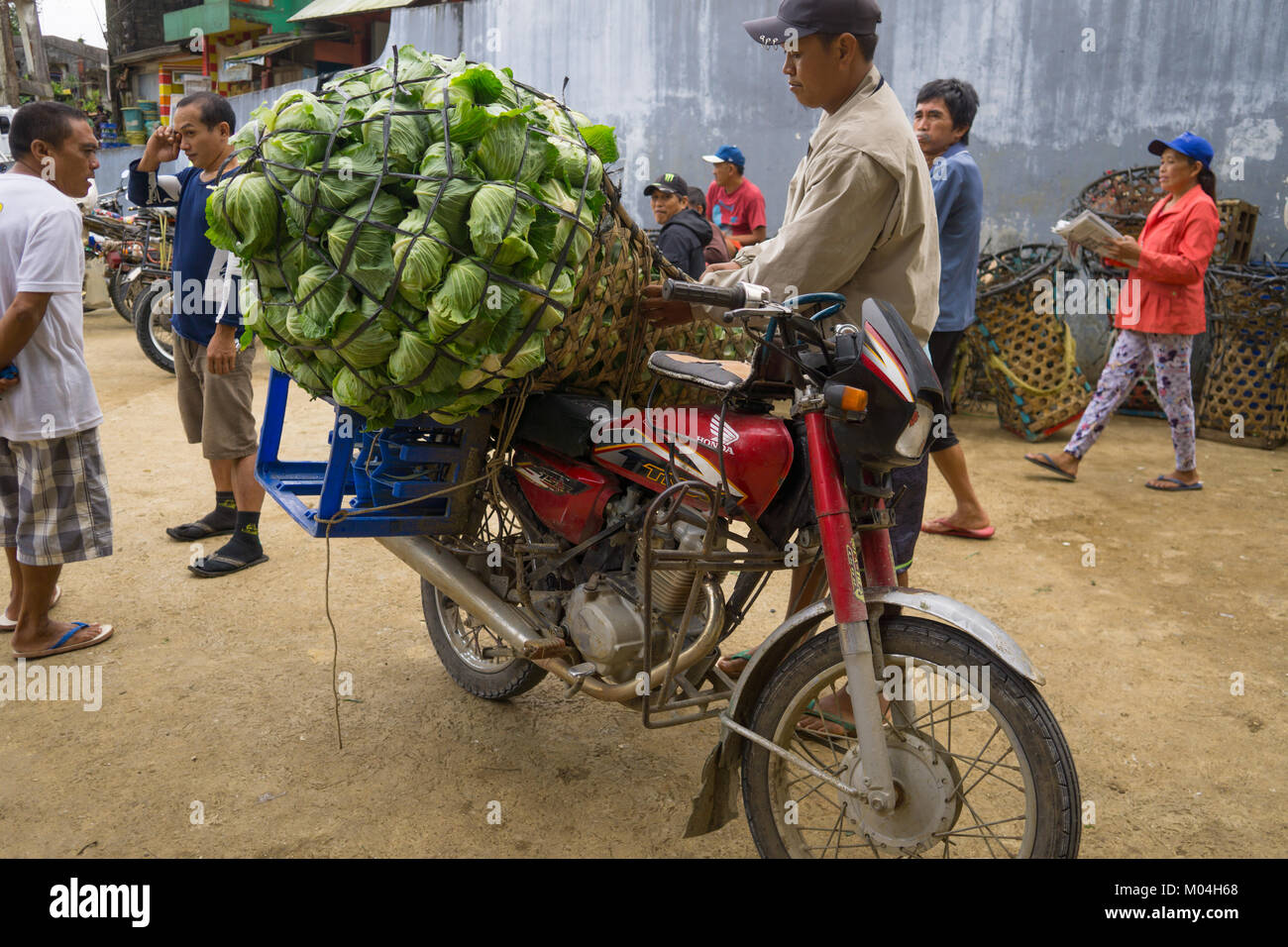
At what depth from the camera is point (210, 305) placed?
15.1ft

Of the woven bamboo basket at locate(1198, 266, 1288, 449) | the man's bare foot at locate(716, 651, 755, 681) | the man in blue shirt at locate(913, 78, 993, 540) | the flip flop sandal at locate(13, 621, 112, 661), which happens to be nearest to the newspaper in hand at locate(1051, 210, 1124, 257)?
the man in blue shirt at locate(913, 78, 993, 540)

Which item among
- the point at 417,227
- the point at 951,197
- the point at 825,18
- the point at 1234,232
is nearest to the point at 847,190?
the point at 825,18

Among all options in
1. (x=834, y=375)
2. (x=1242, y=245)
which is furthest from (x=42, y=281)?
(x=1242, y=245)

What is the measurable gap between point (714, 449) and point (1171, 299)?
462cm

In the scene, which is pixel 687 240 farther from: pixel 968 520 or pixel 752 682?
pixel 752 682

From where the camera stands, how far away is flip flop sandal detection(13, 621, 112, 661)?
3.64 meters

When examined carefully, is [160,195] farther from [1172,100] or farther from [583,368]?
[1172,100]

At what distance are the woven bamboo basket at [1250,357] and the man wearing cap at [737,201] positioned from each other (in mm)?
3532

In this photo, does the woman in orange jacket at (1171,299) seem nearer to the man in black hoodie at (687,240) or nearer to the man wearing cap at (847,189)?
the man in black hoodie at (687,240)

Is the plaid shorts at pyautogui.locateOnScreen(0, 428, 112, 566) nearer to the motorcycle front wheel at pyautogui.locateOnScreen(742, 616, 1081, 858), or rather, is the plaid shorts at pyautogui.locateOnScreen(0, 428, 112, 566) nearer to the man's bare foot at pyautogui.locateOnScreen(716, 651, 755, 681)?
the man's bare foot at pyautogui.locateOnScreen(716, 651, 755, 681)

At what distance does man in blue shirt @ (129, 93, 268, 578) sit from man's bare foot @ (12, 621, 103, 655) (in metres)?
0.74

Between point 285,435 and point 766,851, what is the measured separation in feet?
18.6

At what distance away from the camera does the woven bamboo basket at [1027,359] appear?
24.2 ft

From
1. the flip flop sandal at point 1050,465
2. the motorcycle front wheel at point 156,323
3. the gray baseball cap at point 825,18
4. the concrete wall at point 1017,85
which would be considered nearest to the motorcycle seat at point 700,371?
the gray baseball cap at point 825,18
